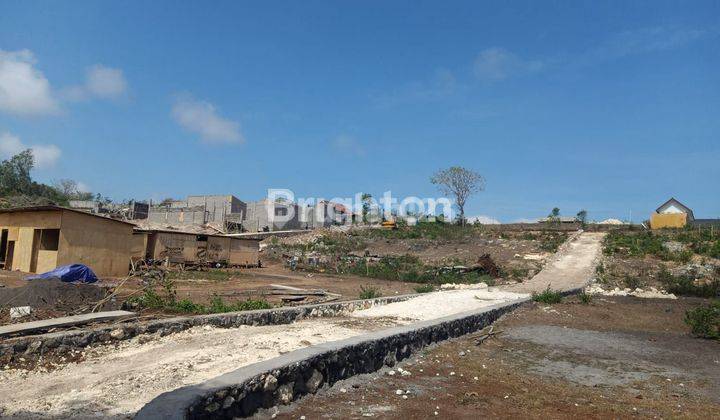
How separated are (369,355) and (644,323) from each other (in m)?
10.6

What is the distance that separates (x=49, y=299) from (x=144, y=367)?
14.1ft

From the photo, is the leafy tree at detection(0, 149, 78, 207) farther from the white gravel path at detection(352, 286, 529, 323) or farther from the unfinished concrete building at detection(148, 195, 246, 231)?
the white gravel path at detection(352, 286, 529, 323)

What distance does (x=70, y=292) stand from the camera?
924 centimetres

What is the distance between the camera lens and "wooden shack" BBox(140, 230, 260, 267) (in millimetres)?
22797

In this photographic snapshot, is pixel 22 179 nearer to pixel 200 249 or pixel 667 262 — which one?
pixel 200 249

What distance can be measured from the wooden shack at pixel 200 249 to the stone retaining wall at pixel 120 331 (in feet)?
47.2

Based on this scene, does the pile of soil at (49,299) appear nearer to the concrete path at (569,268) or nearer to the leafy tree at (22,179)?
the concrete path at (569,268)

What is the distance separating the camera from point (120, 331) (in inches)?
287

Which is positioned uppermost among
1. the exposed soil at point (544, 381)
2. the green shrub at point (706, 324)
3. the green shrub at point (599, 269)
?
the green shrub at point (599, 269)

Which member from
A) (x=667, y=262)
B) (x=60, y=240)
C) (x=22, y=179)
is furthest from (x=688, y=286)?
(x=22, y=179)

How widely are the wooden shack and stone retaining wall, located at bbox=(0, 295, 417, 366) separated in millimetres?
14388

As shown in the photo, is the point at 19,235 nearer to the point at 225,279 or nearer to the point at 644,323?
the point at 225,279

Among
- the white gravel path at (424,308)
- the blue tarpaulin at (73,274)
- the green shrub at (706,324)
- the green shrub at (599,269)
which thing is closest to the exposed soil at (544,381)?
the green shrub at (706,324)

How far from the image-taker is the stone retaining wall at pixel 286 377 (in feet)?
12.3
